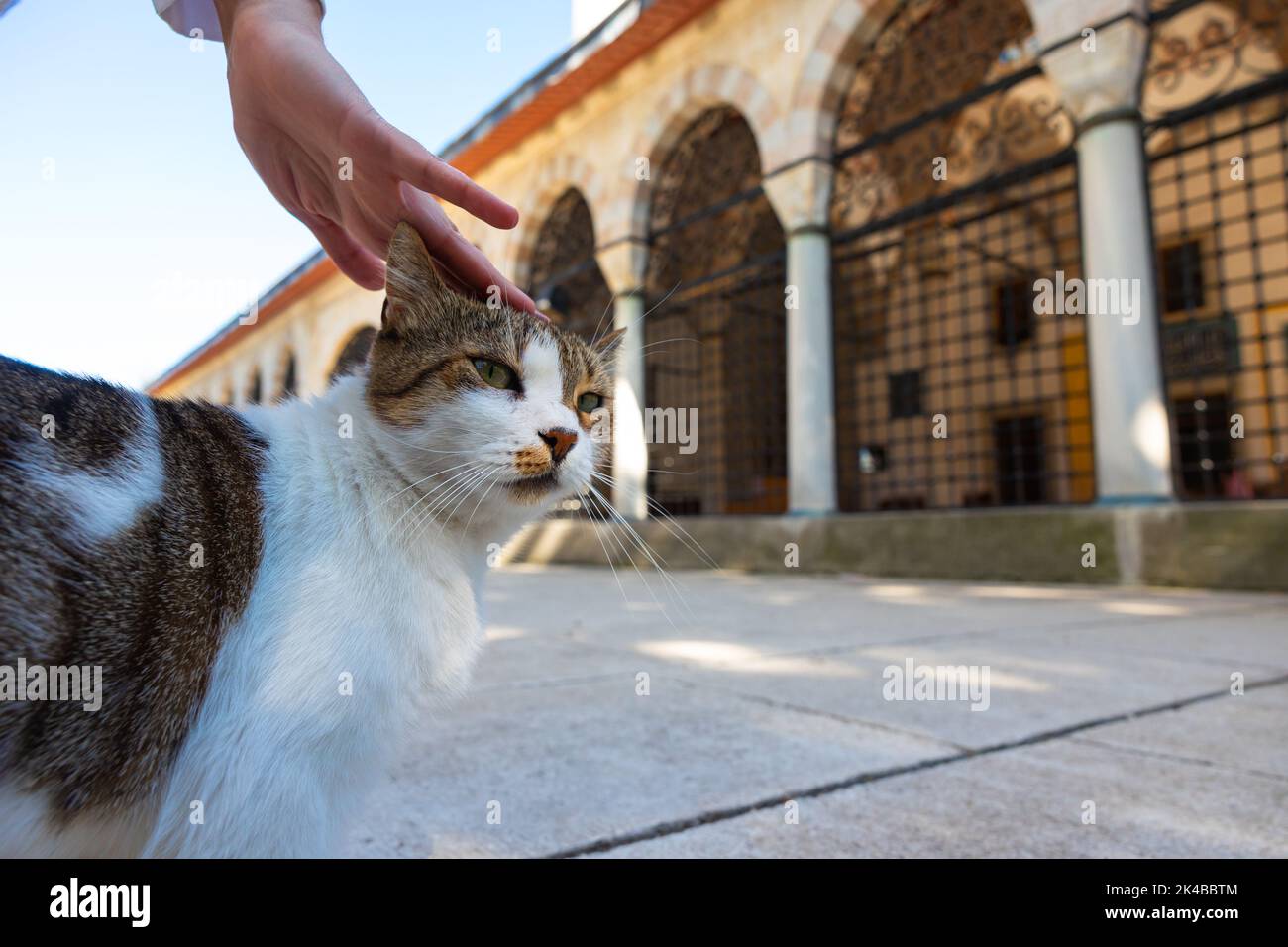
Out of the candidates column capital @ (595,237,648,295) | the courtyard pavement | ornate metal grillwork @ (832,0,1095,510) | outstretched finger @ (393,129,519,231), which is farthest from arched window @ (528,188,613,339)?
outstretched finger @ (393,129,519,231)

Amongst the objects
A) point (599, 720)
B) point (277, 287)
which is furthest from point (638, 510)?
point (277, 287)

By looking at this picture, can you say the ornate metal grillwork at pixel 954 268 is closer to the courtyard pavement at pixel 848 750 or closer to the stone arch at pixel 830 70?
the stone arch at pixel 830 70

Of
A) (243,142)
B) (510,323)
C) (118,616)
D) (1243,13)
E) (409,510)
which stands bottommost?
(118,616)

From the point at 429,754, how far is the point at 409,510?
35.7 inches

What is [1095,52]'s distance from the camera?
611 centimetres

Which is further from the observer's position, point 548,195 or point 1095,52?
point 548,195

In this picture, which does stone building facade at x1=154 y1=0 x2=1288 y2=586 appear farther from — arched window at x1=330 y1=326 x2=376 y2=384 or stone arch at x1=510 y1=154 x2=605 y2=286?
arched window at x1=330 y1=326 x2=376 y2=384

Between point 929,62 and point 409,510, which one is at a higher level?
point 929,62

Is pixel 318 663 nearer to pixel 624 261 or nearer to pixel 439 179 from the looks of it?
pixel 439 179

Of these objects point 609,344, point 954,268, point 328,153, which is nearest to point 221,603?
point 328,153

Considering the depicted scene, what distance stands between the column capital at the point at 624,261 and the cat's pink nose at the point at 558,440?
9237 mm

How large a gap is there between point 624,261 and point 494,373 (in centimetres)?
936
